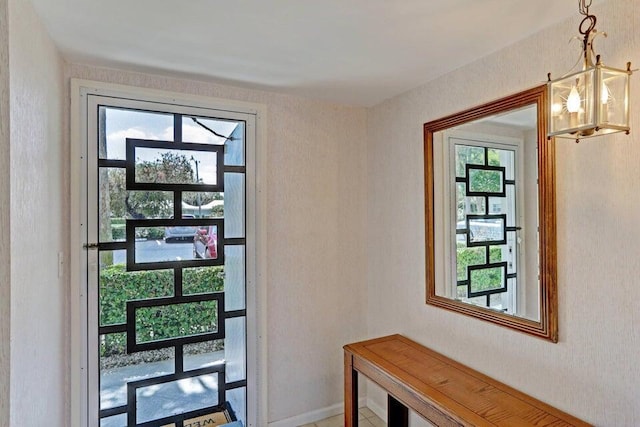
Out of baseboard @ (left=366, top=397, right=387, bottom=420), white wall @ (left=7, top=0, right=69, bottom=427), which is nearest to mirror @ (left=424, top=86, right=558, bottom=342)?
baseboard @ (left=366, top=397, right=387, bottom=420)

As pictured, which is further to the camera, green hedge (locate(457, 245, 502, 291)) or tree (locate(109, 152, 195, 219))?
tree (locate(109, 152, 195, 219))

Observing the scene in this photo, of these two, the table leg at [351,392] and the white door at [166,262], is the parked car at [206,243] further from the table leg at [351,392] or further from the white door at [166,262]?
the table leg at [351,392]

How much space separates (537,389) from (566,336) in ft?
1.03

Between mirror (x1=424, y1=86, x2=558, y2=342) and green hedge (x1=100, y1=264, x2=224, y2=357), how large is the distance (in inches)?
56.8

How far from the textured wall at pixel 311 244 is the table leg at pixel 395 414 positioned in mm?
552

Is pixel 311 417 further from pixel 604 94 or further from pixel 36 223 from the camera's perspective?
pixel 604 94

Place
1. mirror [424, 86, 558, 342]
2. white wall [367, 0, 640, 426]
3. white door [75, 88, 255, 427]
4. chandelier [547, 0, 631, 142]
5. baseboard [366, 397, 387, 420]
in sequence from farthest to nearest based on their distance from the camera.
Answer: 1. baseboard [366, 397, 387, 420]
2. white door [75, 88, 255, 427]
3. mirror [424, 86, 558, 342]
4. white wall [367, 0, 640, 426]
5. chandelier [547, 0, 631, 142]

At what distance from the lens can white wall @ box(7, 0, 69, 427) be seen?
1.23 m

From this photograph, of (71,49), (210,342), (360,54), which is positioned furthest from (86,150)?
(360,54)

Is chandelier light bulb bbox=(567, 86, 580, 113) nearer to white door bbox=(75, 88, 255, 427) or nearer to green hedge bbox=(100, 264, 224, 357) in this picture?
white door bbox=(75, 88, 255, 427)

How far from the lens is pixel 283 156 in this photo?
2600 mm

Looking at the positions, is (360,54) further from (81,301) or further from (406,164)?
(81,301)

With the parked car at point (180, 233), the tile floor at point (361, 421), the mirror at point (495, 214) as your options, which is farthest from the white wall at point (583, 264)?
the parked car at point (180, 233)

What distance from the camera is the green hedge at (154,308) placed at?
214 centimetres
